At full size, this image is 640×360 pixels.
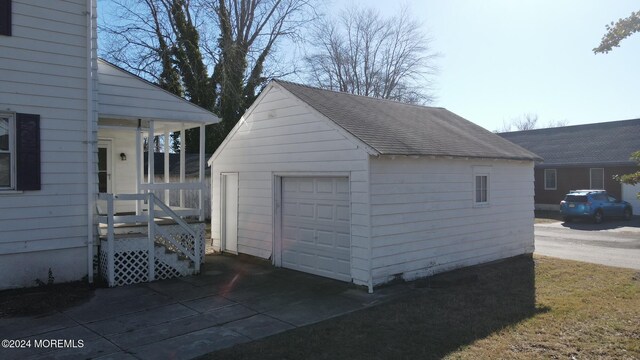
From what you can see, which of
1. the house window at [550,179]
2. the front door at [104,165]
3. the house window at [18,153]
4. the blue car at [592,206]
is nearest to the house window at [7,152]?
the house window at [18,153]

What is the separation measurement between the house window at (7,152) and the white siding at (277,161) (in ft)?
17.0

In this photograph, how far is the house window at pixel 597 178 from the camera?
25478 mm

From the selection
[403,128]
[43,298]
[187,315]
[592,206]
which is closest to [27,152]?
[43,298]

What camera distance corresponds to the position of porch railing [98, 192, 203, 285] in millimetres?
8883

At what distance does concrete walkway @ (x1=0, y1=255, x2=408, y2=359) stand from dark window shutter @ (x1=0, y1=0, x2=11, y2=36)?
16.7 feet

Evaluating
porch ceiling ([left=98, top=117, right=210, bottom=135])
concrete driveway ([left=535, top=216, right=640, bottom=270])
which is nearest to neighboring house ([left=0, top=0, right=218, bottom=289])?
porch ceiling ([left=98, top=117, right=210, bottom=135])

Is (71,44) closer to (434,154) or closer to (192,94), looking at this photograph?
(434,154)

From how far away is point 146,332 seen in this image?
6.49m

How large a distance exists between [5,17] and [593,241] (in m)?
17.7

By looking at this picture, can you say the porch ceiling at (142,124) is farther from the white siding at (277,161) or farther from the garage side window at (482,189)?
the garage side window at (482,189)

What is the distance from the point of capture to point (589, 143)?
27484 millimetres

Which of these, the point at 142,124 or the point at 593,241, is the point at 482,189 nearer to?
the point at 593,241

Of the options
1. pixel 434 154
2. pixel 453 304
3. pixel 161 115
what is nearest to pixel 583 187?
pixel 434 154

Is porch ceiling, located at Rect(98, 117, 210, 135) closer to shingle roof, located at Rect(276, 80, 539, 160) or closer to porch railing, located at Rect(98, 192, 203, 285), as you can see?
porch railing, located at Rect(98, 192, 203, 285)
